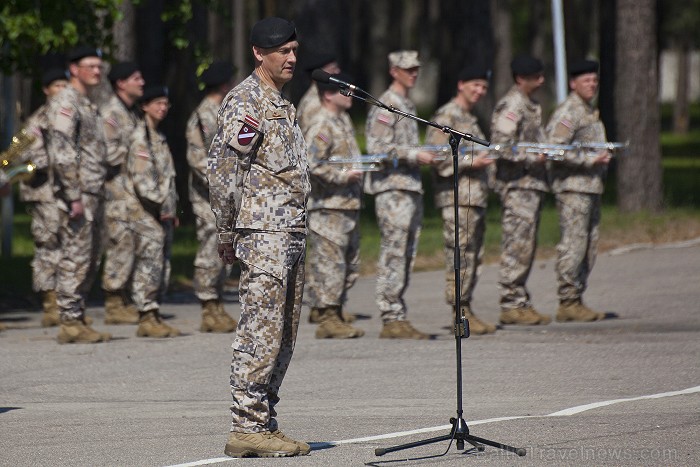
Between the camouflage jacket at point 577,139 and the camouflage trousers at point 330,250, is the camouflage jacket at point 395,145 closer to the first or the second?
the camouflage trousers at point 330,250

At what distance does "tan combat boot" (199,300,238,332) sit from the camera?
1226 centimetres

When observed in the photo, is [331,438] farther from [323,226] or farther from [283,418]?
[323,226]

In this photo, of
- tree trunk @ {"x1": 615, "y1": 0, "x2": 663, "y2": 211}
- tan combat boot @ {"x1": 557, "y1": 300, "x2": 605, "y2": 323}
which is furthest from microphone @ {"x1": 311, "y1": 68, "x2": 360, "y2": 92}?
tree trunk @ {"x1": 615, "y1": 0, "x2": 663, "y2": 211}

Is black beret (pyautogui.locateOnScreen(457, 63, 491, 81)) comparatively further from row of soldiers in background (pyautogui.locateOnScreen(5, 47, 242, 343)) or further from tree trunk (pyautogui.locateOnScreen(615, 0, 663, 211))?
tree trunk (pyautogui.locateOnScreen(615, 0, 663, 211))

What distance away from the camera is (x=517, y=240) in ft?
40.7

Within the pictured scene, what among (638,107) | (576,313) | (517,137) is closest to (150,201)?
(517,137)

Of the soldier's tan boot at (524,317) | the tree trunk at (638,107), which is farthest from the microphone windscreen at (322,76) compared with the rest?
the tree trunk at (638,107)

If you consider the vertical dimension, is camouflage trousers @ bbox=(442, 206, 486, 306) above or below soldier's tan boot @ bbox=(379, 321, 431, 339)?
above

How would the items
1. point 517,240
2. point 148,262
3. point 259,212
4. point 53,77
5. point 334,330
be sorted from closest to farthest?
point 259,212 < point 334,330 < point 148,262 < point 517,240 < point 53,77

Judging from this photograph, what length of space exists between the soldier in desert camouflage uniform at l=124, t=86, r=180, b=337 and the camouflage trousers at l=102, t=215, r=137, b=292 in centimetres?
74

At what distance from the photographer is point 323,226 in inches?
466

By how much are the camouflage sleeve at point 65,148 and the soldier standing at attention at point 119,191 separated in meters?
0.83

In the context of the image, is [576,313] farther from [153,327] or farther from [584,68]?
[153,327]

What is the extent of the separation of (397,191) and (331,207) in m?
0.65
